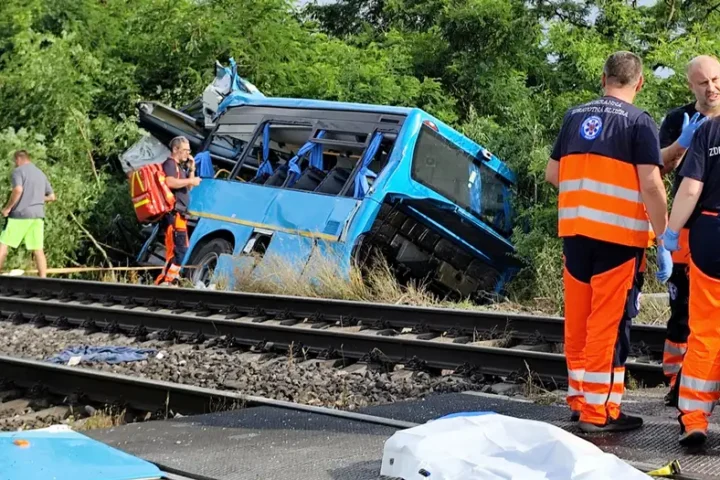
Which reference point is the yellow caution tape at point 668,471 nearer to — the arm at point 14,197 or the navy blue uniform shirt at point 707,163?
the navy blue uniform shirt at point 707,163

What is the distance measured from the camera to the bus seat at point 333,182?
12.6 m

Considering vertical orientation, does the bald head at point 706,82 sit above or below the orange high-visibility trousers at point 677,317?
above

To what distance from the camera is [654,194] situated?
498cm

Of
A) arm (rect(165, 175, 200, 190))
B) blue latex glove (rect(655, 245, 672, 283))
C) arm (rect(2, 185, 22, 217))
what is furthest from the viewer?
arm (rect(2, 185, 22, 217))

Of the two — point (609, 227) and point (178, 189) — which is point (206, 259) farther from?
point (609, 227)

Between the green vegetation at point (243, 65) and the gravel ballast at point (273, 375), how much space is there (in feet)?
24.3

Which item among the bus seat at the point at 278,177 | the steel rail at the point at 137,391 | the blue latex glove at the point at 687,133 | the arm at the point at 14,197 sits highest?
the blue latex glove at the point at 687,133

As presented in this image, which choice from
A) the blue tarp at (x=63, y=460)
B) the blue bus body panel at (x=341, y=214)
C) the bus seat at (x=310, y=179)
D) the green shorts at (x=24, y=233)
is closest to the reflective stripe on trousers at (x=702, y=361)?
the blue tarp at (x=63, y=460)

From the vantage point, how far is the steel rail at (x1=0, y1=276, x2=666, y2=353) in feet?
27.0

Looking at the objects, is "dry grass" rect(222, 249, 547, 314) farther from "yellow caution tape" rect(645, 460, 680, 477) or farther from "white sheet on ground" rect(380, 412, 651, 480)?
"white sheet on ground" rect(380, 412, 651, 480)

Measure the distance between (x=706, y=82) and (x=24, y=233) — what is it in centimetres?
1172

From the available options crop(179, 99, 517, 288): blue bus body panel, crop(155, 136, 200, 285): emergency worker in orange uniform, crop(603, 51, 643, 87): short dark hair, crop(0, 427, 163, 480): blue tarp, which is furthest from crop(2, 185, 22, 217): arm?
crop(603, 51, 643, 87): short dark hair

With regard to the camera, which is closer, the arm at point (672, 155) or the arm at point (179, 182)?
the arm at point (672, 155)

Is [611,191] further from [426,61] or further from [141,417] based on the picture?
[426,61]
